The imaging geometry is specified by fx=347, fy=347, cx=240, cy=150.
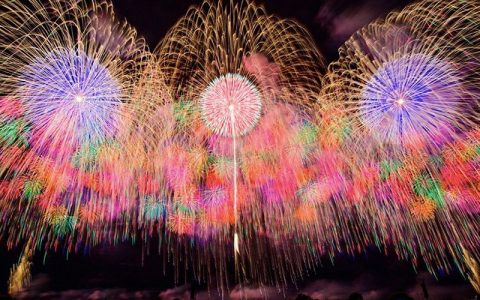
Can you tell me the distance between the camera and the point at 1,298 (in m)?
12.0

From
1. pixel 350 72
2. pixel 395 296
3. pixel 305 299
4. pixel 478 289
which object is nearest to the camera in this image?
pixel 395 296

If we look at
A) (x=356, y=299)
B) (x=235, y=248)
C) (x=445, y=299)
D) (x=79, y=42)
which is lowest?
(x=445, y=299)

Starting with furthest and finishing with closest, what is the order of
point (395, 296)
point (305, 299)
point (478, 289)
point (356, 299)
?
point (478, 289) → point (305, 299) → point (356, 299) → point (395, 296)

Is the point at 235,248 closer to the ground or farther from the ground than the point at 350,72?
closer to the ground

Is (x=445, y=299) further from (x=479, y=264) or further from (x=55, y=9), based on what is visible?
(x=55, y=9)

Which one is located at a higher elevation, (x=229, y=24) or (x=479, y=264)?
(x=229, y=24)

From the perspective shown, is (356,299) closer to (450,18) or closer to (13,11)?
(450,18)

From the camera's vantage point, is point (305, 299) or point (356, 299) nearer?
point (356, 299)

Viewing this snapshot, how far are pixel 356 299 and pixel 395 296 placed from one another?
1.52 m

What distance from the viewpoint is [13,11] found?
21.2 metres

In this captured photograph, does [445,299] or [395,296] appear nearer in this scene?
[395,296]

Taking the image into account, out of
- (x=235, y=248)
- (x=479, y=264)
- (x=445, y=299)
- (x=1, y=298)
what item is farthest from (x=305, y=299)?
(x=445, y=299)

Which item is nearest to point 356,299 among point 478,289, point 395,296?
point 395,296

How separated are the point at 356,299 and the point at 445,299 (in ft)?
512
